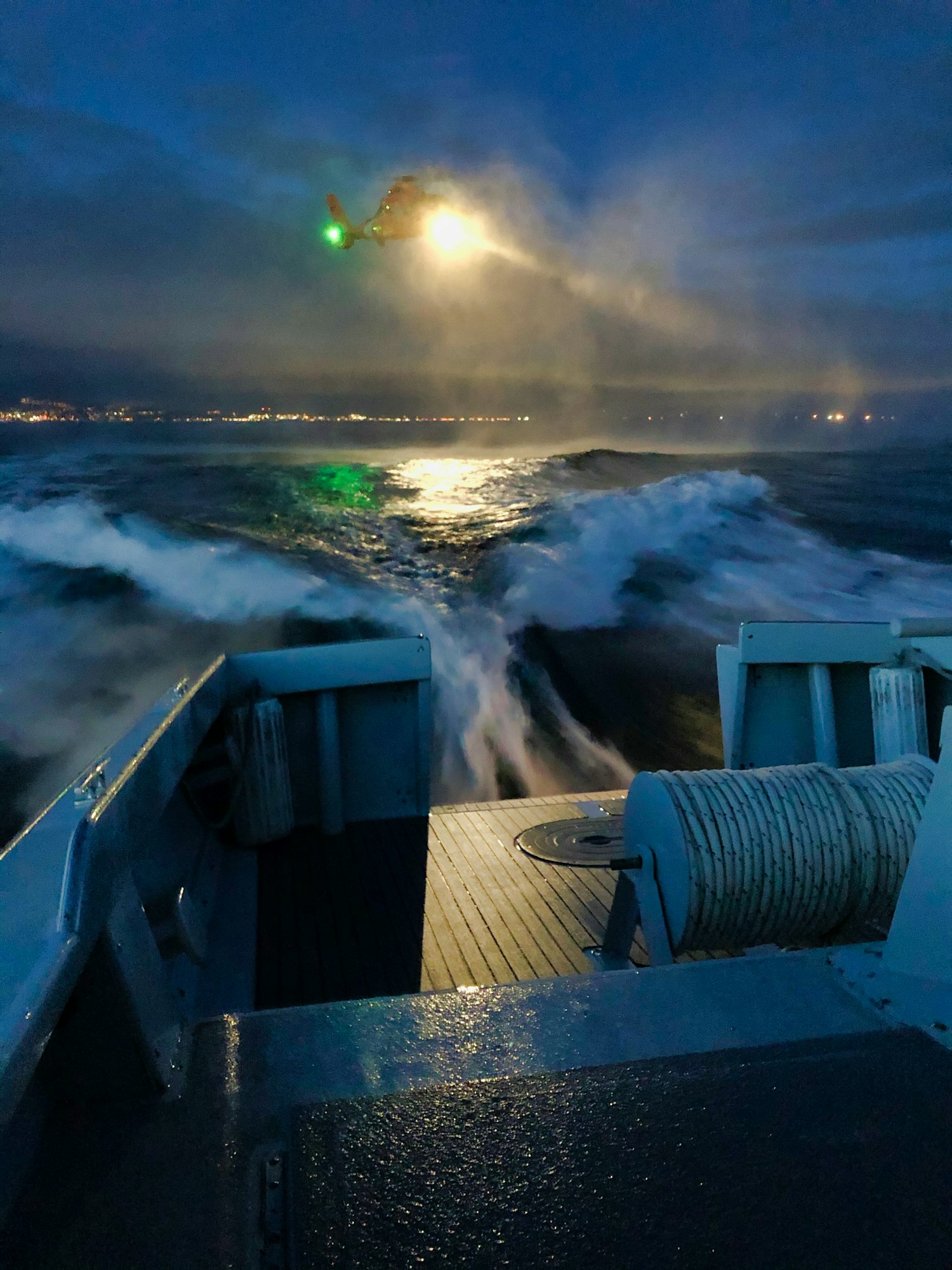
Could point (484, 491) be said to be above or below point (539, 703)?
above

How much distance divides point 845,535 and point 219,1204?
89.5 feet

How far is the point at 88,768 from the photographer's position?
238 centimetres

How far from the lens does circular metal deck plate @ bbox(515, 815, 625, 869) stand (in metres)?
3.69

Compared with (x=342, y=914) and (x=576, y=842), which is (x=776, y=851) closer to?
(x=576, y=842)

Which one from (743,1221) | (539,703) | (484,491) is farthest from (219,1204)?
(484,491)

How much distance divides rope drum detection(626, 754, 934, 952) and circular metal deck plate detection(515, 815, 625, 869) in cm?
46

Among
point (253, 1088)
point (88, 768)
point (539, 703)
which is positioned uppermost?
point (88, 768)

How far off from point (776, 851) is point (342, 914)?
7.45 ft

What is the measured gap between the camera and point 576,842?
13.1 feet

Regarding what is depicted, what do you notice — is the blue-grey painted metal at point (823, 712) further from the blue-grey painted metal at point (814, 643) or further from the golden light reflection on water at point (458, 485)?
the golden light reflection on water at point (458, 485)

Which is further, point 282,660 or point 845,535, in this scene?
point 845,535

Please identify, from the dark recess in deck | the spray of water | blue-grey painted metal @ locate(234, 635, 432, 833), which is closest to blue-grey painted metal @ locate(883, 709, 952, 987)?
the dark recess in deck

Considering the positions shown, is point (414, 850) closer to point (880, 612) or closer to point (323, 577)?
point (323, 577)

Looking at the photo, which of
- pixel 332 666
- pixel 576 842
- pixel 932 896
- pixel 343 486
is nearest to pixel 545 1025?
pixel 932 896
